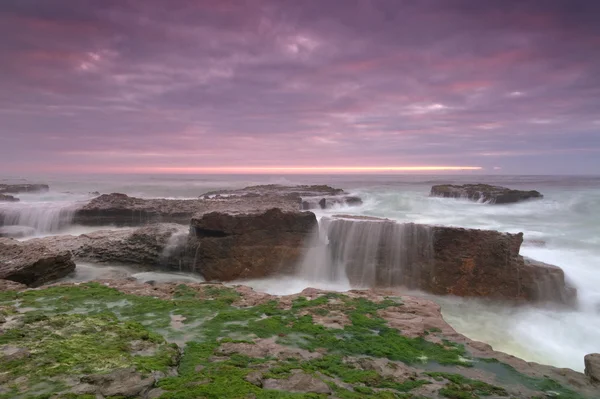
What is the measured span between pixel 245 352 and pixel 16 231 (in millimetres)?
17475

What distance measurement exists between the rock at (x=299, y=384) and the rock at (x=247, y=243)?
29.4ft

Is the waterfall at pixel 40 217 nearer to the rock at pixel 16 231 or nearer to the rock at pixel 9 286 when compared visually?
the rock at pixel 16 231

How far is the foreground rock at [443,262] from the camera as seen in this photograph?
11812 mm

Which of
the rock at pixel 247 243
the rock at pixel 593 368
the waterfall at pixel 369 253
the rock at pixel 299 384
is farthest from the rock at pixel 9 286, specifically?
the rock at pixel 593 368

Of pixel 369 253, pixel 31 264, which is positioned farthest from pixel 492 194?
pixel 31 264

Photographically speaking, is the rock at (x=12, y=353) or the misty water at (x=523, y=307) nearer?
the rock at (x=12, y=353)

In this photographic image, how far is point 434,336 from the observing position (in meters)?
6.66

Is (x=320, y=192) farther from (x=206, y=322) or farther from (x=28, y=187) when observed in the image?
(x=28, y=187)

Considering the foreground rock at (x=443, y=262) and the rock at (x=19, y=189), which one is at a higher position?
the rock at (x=19, y=189)

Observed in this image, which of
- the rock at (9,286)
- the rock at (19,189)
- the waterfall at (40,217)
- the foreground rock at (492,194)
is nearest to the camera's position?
the rock at (9,286)

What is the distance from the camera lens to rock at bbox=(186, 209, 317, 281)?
44.1ft

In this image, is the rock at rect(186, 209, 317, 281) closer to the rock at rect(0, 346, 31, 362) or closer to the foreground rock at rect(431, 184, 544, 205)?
the rock at rect(0, 346, 31, 362)

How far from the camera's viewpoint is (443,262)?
12688mm

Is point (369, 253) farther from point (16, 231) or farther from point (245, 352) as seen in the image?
point (16, 231)
